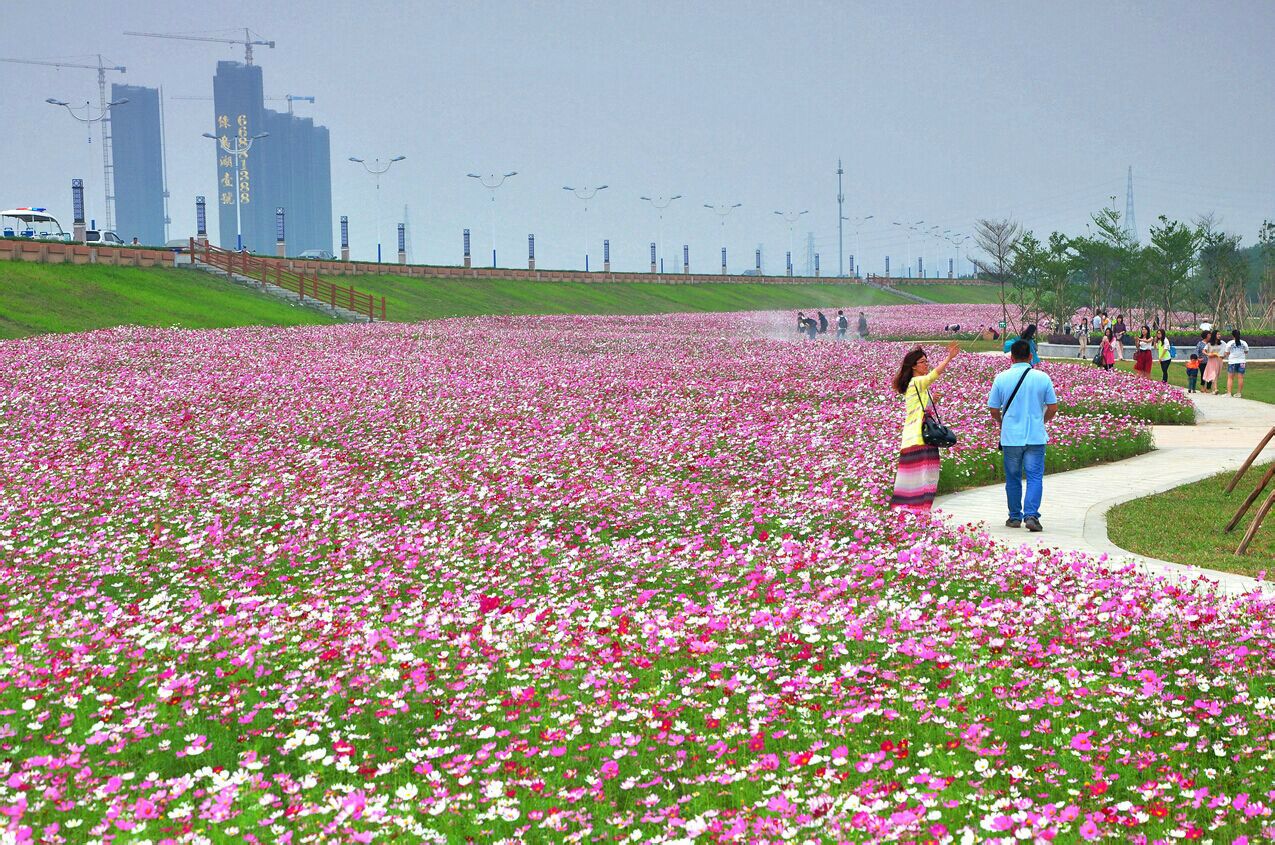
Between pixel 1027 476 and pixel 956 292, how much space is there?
137 metres

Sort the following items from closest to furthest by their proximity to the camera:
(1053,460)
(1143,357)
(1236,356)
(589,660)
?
(589,660)
(1053,460)
(1236,356)
(1143,357)

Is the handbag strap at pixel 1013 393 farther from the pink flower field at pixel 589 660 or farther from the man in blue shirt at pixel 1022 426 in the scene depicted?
the pink flower field at pixel 589 660

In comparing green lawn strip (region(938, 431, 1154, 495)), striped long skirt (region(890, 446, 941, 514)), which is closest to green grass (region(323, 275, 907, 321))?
green lawn strip (region(938, 431, 1154, 495))

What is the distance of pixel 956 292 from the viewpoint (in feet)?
477

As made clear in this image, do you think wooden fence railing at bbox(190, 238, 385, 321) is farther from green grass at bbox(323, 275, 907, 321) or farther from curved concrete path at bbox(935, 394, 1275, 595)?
curved concrete path at bbox(935, 394, 1275, 595)

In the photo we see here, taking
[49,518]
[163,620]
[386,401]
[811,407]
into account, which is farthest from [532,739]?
[386,401]

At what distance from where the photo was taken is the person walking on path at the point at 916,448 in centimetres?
1340

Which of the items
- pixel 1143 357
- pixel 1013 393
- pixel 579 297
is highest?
pixel 579 297

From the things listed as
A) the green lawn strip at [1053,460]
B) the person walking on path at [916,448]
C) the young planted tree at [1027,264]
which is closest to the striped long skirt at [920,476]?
the person walking on path at [916,448]

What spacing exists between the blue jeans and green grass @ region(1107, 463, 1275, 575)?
0.85 m

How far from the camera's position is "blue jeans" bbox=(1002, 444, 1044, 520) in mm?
13367

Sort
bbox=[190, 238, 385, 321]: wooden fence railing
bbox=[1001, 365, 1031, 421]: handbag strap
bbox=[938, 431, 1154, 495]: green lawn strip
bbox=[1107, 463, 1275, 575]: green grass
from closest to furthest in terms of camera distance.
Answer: bbox=[1107, 463, 1275, 575]: green grass, bbox=[1001, 365, 1031, 421]: handbag strap, bbox=[938, 431, 1154, 495]: green lawn strip, bbox=[190, 238, 385, 321]: wooden fence railing

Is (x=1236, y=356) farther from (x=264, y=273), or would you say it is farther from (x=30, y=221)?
(x=30, y=221)

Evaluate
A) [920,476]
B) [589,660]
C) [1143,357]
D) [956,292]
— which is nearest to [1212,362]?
[1143,357]
